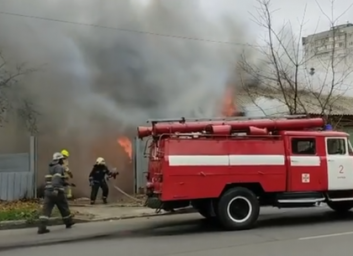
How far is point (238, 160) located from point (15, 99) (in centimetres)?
831

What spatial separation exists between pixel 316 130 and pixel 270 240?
318 centimetres

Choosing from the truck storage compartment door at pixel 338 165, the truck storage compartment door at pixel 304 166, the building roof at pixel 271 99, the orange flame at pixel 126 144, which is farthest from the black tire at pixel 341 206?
the building roof at pixel 271 99

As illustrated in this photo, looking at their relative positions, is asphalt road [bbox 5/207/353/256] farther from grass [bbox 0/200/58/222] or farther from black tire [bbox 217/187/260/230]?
grass [bbox 0/200/58/222]

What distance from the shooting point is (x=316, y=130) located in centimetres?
994

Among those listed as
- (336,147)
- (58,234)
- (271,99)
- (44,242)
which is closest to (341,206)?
(336,147)

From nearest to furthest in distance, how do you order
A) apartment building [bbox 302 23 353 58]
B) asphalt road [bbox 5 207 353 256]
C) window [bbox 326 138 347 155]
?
asphalt road [bbox 5 207 353 256]
window [bbox 326 138 347 155]
apartment building [bbox 302 23 353 58]

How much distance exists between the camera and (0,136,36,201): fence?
12.6 metres

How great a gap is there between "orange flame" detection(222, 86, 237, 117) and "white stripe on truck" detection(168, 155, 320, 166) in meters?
8.39

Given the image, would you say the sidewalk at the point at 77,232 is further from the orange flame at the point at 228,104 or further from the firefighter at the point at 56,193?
the orange flame at the point at 228,104

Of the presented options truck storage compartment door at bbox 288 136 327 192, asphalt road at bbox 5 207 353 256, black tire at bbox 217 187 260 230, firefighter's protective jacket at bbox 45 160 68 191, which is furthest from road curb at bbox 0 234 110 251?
truck storage compartment door at bbox 288 136 327 192

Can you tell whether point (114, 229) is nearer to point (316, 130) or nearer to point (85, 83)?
point (316, 130)

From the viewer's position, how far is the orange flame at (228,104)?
17828mm

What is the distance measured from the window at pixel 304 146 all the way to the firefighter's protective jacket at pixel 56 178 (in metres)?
4.41

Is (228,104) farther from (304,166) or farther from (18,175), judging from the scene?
(304,166)
